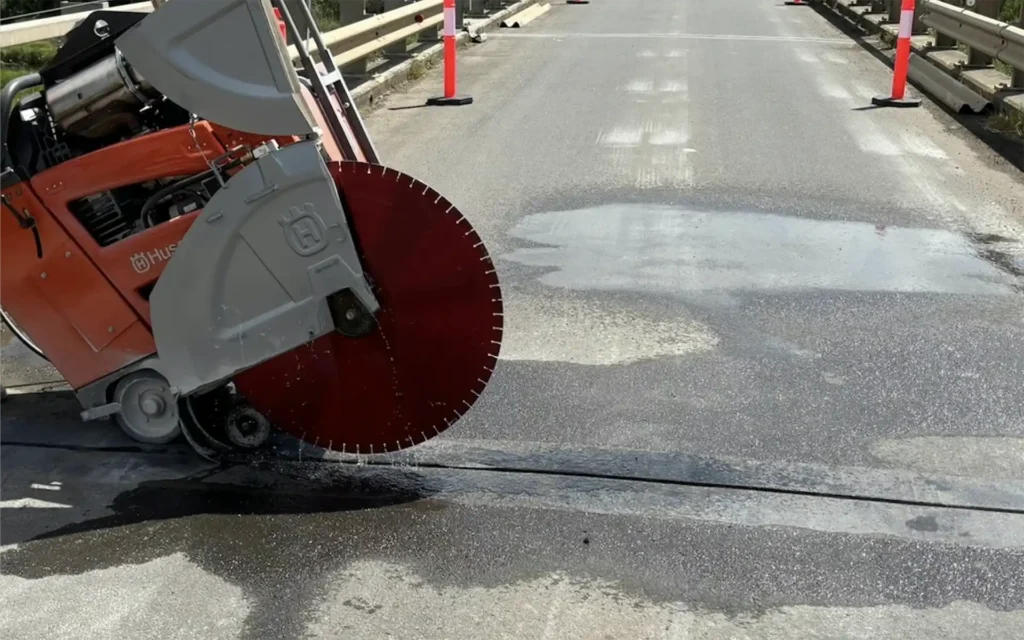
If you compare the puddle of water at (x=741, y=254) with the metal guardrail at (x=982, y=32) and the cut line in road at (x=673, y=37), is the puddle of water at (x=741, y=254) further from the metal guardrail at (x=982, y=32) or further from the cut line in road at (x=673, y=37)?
the cut line in road at (x=673, y=37)

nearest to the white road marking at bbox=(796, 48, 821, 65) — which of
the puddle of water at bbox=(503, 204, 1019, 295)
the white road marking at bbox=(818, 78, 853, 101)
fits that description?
the white road marking at bbox=(818, 78, 853, 101)

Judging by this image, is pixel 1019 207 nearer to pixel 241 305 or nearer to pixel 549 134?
pixel 549 134

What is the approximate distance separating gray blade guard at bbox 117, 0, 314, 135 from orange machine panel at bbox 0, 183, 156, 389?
26.8 inches

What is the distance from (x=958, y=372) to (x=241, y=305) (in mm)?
3165

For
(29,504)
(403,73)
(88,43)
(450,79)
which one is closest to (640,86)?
(450,79)

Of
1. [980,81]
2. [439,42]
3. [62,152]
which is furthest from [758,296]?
[439,42]

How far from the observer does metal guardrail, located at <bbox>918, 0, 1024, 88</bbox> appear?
33.6ft

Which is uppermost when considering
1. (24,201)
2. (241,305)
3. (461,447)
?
(24,201)

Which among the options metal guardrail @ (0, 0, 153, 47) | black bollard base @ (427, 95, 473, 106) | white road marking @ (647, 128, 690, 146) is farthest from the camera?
black bollard base @ (427, 95, 473, 106)

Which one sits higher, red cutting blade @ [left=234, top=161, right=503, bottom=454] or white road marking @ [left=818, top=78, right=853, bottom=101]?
red cutting blade @ [left=234, top=161, right=503, bottom=454]

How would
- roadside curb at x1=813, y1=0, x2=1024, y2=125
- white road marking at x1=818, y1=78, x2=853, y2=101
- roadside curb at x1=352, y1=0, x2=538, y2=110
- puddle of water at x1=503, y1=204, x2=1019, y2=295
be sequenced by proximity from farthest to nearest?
white road marking at x1=818, y1=78, x2=853, y2=101 → roadside curb at x1=352, y1=0, x2=538, y2=110 → roadside curb at x1=813, y1=0, x2=1024, y2=125 → puddle of water at x1=503, y1=204, x2=1019, y2=295

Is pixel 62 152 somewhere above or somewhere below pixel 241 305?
above

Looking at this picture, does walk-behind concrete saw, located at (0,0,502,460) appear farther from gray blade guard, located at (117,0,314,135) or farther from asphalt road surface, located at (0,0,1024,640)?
asphalt road surface, located at (0,0,1024,640)

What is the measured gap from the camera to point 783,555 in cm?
358
